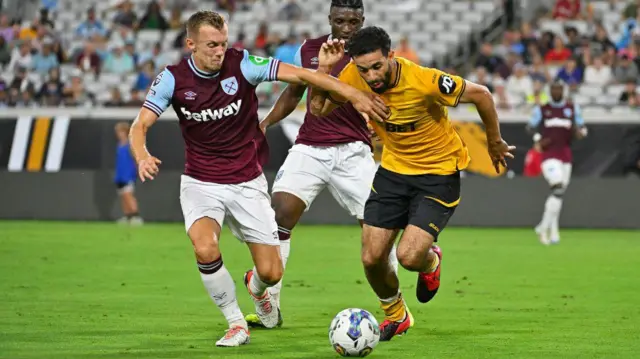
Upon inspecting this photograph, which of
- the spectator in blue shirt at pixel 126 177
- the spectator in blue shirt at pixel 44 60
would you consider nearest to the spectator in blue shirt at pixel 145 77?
the spectator in blue shirt at pixel 126 177

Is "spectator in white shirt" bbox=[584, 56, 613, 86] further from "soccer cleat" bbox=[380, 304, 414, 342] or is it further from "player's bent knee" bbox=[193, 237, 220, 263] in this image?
"player's bent knee" bbox=[193, 237, 220, 263]

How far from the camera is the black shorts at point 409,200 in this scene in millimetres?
8836

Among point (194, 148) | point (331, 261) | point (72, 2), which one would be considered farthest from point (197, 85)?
point (72, 2)

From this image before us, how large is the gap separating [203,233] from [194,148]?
0.71 m

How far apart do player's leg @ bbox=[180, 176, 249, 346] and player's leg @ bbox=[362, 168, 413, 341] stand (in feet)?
3.31

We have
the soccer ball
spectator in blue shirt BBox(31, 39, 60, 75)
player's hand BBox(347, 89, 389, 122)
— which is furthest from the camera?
spectator in blue shirt BBox(31, 39, 60, 75)

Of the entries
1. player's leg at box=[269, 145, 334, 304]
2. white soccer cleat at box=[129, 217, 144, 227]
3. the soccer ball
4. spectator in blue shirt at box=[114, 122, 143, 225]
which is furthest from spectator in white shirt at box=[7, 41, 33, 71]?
the soccer ball

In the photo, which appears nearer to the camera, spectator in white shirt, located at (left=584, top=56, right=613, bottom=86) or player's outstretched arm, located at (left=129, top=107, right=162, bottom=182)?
player's outstretched arm, located at (left=129, top=107, right=162, bottom=182)

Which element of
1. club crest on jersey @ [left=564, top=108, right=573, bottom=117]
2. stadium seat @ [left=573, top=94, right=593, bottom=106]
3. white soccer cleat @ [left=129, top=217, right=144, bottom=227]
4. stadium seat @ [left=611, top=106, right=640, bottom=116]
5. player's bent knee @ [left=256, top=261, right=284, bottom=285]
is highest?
player's bent knee @ [left=256, top=261, right=284, bottom=285]

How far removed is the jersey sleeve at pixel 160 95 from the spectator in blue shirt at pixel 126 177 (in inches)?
516

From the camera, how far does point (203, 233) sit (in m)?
8.54

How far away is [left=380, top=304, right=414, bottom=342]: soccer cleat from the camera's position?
883 centimetres

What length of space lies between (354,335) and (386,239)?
112cm

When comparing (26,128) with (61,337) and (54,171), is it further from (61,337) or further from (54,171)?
(61,337)
